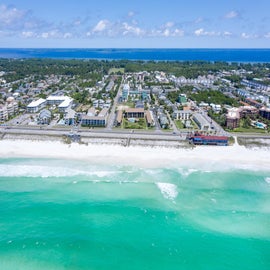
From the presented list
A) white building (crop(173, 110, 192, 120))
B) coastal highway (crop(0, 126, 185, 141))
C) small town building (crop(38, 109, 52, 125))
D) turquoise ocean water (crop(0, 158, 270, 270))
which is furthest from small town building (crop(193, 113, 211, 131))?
small town building (crop(38, 109, 52, 125))

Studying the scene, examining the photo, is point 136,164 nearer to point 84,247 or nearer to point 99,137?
point 99,137

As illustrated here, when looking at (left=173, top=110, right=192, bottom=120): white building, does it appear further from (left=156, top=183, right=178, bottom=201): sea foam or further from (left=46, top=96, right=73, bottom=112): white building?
(left=156, top=183, right=178, bottom=201): sea foam

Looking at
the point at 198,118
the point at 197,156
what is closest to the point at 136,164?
the point at 197,156

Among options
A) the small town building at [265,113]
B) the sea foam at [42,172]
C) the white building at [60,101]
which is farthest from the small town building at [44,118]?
the small town building at [265,113]

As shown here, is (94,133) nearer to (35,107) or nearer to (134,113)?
(134,113)

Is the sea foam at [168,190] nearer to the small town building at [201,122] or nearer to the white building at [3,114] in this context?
the small town building at [201,122]
